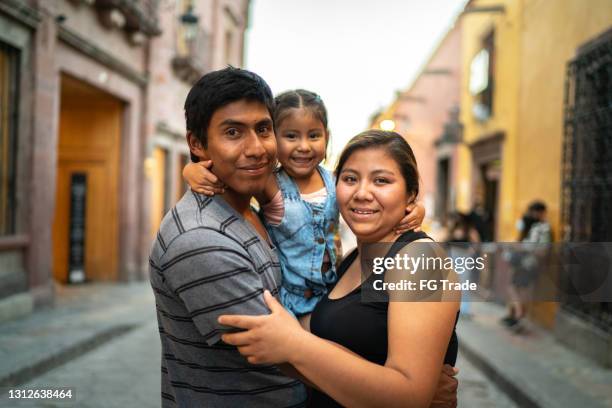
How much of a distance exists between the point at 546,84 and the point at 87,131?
8.77 meters

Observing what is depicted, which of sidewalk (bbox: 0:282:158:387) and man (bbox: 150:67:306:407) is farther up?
man (bbox: 150:67:306:407)

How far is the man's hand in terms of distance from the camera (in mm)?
1739

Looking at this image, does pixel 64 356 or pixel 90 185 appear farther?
pixel 90 185

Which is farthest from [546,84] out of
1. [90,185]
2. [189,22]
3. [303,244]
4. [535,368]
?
[90,185]

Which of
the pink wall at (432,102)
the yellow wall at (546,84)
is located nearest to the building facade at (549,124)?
the yellow wall at (546,84)

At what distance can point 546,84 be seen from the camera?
31.4 ft

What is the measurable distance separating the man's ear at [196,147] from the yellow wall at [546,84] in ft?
22.4

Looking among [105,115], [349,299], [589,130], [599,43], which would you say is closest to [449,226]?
[589,130]

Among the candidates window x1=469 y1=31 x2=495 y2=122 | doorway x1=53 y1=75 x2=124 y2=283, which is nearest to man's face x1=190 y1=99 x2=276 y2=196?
doorway x1=53 y1=75 x2=124 y2=283

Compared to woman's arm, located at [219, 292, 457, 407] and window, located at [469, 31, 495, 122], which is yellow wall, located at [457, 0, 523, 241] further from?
woman's arm, located at [219, 292, 457, 407]

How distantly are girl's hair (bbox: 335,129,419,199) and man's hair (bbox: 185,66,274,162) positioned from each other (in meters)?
0.30

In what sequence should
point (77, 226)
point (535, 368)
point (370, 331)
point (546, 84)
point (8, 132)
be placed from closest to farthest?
1. point (370, 331)
2. point (535, 368)
3. point (8, 132)
4. point (546, 84)
5. point (77, 226)

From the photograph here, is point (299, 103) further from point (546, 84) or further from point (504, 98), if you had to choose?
point (504, 98)

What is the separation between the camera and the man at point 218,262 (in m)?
1.53
